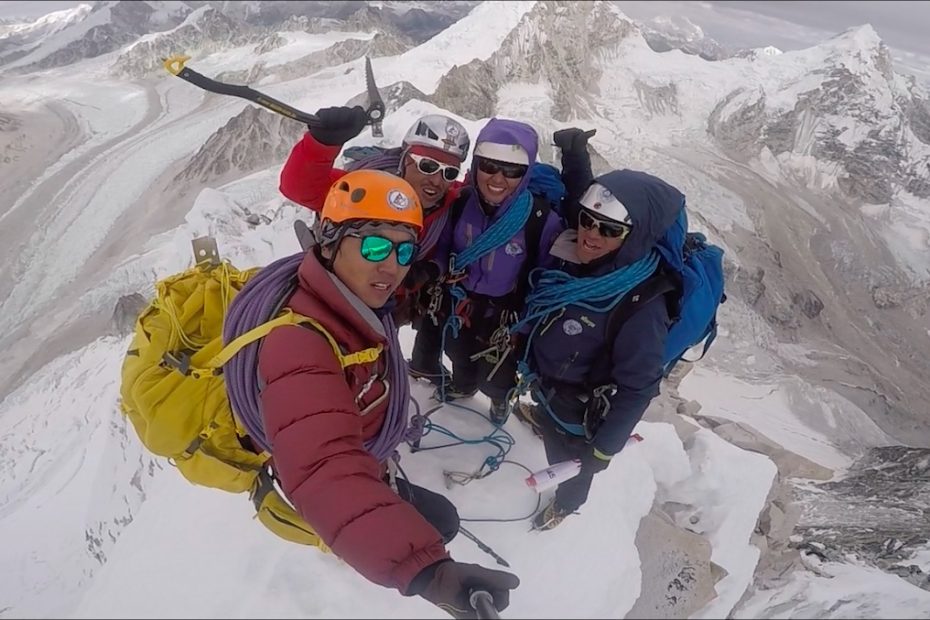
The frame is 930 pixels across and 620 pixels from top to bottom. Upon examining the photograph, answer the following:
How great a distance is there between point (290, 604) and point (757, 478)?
507cm

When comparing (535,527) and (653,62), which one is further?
(653,62)

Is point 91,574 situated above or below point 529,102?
above

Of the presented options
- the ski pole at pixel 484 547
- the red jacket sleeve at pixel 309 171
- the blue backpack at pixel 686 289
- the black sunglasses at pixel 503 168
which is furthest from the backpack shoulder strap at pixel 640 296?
the red jacket sleeve at pixel 309 171

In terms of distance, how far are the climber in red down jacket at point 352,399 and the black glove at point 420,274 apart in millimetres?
1358

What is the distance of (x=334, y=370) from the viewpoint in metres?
2.05

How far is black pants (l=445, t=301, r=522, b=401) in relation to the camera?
428cm

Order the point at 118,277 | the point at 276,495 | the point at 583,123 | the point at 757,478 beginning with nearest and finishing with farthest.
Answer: the point at 276,495, the point at 757,478, the point at 118,277, the point at 583,123

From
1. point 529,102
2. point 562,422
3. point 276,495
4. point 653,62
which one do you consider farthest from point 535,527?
point 653,62

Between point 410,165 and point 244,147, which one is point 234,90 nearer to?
point 410,165

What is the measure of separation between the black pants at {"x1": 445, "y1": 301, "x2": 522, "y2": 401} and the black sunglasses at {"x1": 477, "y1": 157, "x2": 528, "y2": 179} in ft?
3.47

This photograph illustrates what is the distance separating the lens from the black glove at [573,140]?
3.80 m

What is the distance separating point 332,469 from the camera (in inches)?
74.0

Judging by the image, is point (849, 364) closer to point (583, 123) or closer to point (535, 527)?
point (583, 123)

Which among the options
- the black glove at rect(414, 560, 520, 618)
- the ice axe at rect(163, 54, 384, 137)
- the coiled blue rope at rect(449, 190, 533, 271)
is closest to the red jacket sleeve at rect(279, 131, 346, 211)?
the ice axe at rect(163, 54, 384, 137)
